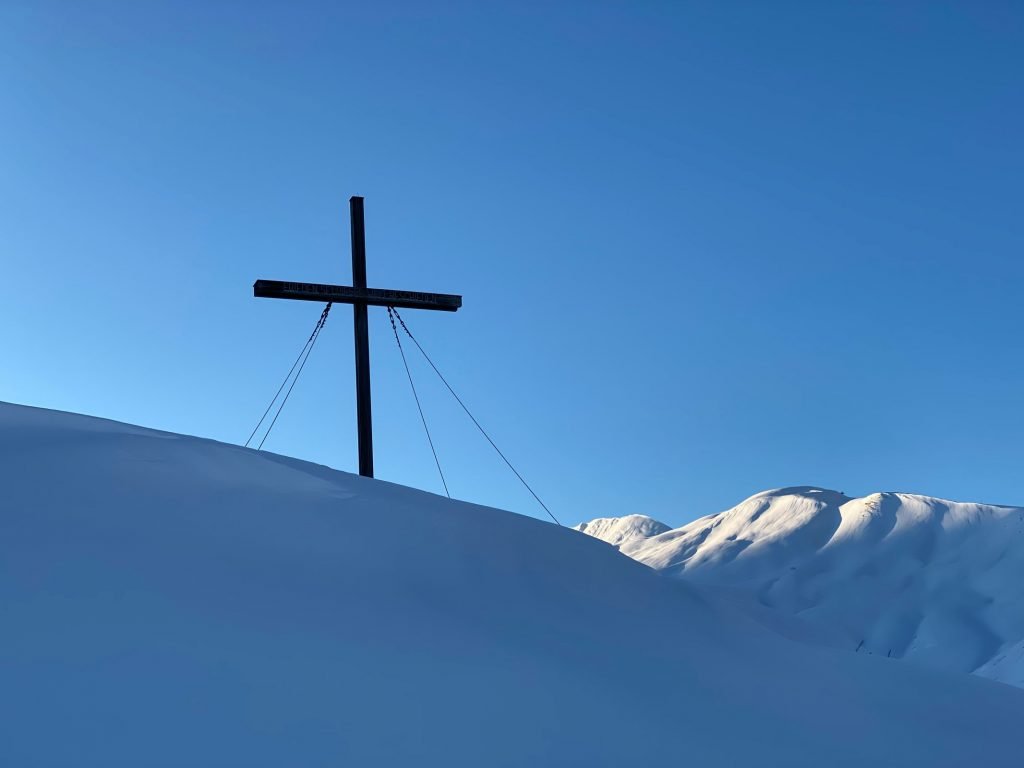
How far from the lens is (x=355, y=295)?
12.6 metres

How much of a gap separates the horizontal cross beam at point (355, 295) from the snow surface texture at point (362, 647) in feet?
14.3

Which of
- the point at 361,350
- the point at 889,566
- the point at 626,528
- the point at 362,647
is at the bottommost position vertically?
the point at 362,647

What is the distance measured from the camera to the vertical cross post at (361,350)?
12367 millimetres

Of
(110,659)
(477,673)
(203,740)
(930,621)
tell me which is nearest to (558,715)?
(477,673)

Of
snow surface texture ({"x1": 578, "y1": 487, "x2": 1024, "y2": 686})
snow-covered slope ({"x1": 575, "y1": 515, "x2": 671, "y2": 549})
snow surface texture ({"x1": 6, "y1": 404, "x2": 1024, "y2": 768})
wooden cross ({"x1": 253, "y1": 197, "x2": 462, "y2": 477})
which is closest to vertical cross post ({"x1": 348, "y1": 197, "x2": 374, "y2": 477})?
wooden cross ({"x1": 253, "y1": 197, "x2": 462, "y2": 477})

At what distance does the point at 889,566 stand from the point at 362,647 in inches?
1797

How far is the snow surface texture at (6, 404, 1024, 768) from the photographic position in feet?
13.9

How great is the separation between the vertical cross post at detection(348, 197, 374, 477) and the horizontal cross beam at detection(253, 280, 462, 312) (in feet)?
0.38

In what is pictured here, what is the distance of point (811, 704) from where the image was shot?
19.8 ft

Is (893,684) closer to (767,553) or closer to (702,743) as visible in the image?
(702,743)

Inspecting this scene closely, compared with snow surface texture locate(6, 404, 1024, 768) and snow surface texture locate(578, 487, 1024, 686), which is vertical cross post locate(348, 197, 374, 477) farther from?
snow surface texture locate(578, 487, 1024, 686)

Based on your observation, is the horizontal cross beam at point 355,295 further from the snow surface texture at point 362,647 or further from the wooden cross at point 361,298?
the snow surface texture at point 362,647

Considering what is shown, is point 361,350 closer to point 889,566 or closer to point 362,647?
point 362,647

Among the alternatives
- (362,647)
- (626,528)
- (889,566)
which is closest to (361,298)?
(362,647)
